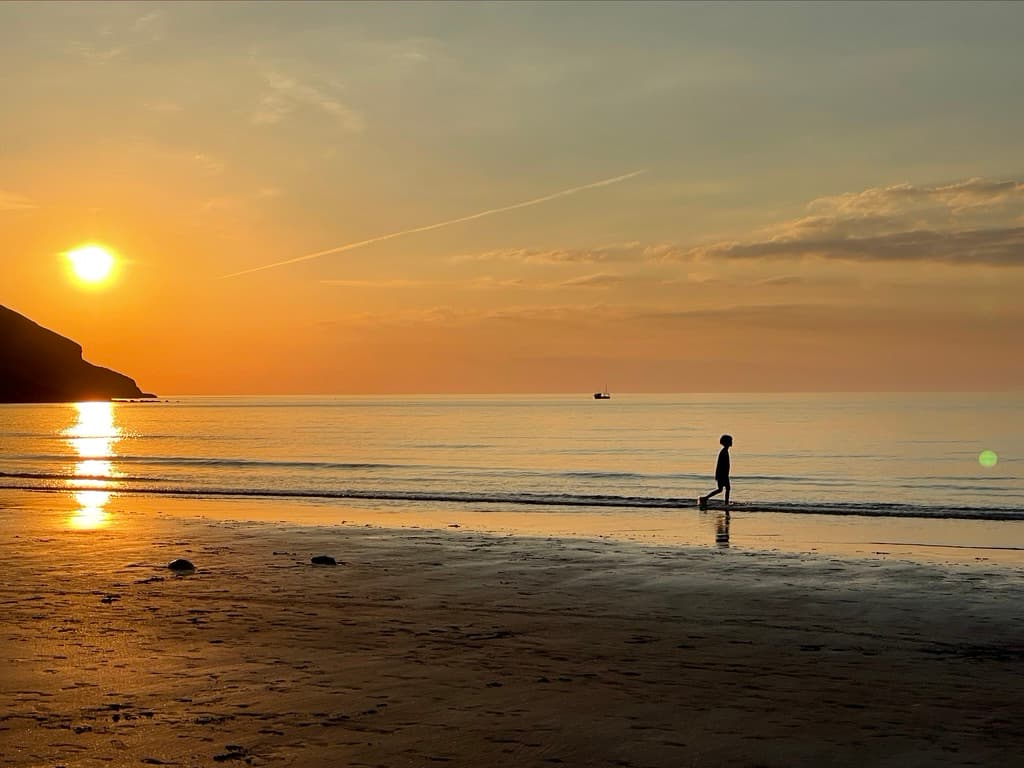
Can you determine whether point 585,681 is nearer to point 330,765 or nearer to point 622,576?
point 330,765

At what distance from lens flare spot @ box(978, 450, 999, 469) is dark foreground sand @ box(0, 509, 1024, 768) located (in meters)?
52.6

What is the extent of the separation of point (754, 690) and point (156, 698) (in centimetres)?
610

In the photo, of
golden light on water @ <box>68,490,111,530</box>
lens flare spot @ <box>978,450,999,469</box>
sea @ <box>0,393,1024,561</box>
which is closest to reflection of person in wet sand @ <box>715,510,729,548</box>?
sea @ <box>0,393,1024,561</box>

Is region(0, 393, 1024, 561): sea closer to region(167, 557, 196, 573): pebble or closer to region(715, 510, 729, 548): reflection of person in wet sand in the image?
region(715, 510, 729, 548): reflection of person in wet sand

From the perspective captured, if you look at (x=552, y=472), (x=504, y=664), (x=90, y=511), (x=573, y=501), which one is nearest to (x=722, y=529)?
(x=573, y=501)

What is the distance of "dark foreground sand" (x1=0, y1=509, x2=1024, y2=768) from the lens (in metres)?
Answer: 8.20

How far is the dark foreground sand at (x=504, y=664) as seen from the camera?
26.9ft

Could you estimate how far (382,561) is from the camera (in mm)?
20562

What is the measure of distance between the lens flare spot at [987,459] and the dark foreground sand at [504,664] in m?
52.6

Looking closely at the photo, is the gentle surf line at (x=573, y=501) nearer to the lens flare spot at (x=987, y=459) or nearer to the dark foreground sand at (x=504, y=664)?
the dark foreground sand at (x=504, y=664)

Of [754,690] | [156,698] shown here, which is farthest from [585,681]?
[156,698]

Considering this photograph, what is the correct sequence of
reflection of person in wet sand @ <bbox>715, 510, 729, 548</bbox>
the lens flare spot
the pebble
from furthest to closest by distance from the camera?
the lens flare spot < reflection of person in wet sand @ <bbox>715, 510, 729, 548</bbox> < the pebble

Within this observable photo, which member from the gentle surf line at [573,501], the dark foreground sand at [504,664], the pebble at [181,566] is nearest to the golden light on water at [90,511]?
the gentle surf line at [573,501]

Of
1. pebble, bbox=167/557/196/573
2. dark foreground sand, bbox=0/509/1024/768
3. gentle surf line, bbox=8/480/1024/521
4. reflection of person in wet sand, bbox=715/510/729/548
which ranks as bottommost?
dark foreground sand, bbox=0/509/1024/768
